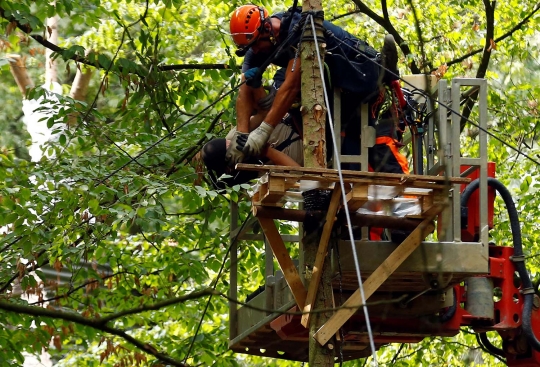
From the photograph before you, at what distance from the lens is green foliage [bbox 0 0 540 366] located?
974 centimetres

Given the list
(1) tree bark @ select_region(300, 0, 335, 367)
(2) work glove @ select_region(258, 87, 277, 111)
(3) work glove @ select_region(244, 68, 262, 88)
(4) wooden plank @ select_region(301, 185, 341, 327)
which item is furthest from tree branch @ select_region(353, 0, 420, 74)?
(4) wooden plank @ select_region(301, 185, 341, 327)

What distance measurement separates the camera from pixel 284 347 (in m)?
9.30

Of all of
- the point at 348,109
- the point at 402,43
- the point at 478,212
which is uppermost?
the point at 402,43

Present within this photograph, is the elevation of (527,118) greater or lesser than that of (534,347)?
greater

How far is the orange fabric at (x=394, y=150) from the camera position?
7133mm

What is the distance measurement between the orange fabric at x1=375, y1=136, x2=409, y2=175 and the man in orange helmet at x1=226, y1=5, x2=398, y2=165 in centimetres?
28

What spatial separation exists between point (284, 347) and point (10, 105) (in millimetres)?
14400

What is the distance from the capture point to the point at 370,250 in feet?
22.7

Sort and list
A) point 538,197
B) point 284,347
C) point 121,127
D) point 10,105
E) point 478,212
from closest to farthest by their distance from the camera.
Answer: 1. point 478,212
2. point 284,347
3. point 121,127
4. point 538,197
5. point 10,105

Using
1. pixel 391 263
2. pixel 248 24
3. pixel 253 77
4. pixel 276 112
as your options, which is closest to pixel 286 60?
pixel 253 77

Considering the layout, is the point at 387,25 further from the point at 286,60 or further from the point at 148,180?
the point at 286,60

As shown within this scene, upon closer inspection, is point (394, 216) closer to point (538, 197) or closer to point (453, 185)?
point (453, 185)

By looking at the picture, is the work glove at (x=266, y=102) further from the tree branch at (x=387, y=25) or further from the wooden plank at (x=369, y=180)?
the tree branch at (x=387, y=25)

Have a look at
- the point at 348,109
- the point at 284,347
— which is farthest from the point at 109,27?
the point at 348,109
